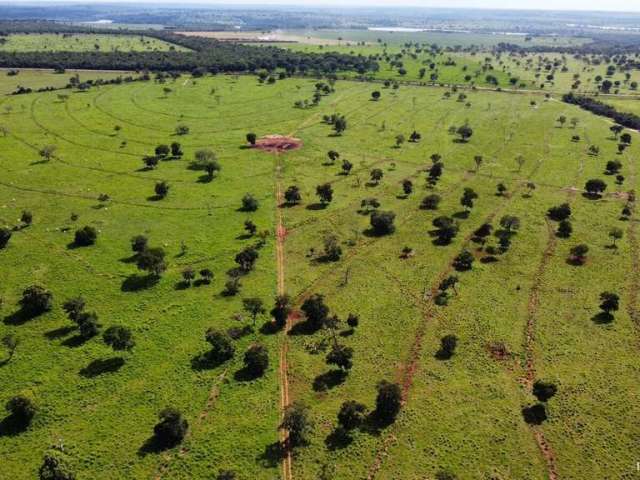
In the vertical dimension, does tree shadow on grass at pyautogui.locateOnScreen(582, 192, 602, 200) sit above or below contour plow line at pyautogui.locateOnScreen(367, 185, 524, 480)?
above

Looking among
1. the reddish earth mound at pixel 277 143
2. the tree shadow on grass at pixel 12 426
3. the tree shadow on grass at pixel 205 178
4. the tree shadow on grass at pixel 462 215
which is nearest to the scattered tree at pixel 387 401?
the tree shadow on grass at pixel 12 426

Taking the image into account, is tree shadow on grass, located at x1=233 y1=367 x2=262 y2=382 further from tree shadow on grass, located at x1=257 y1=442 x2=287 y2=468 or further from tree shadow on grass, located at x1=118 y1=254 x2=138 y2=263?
tree shadow on grass, located at x1=118 y1=254 x2=138 y2=263

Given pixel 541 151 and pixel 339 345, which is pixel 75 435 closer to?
pixel 339 345

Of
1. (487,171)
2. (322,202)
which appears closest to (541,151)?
(487,171)

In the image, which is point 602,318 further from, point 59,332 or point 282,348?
point 59,332

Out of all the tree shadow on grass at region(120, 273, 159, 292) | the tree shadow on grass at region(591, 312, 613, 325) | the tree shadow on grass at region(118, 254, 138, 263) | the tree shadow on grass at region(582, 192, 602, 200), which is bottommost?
the tree shadow on grass at region(591, 312, 613, 325)

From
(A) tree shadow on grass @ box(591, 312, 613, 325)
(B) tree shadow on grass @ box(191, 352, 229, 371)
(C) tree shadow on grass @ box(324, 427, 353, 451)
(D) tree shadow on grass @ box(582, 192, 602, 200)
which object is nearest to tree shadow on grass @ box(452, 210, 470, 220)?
(D) tree shadow on grass @ box(582, 192, 602, 200)

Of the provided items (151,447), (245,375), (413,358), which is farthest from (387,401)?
(151,447)
